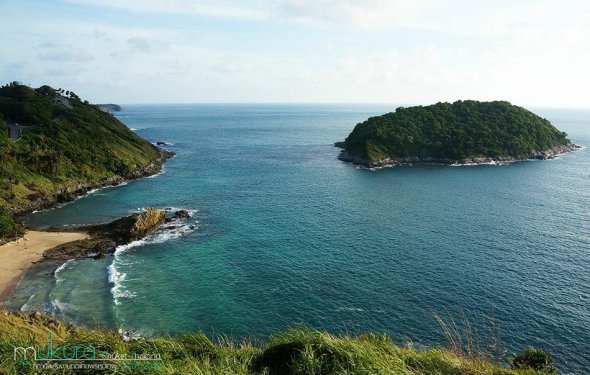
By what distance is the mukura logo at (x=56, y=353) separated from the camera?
14.0m

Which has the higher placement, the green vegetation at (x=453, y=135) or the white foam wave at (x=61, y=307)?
the green vegetation at (x=453, y=135)

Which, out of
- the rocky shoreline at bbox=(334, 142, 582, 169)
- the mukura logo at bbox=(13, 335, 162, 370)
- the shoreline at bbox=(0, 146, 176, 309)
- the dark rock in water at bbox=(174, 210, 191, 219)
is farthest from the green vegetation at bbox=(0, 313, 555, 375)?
the rocky shoreline at bbox=(334, 142, 582, 169)

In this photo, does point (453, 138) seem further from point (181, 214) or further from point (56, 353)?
point (56, 353)

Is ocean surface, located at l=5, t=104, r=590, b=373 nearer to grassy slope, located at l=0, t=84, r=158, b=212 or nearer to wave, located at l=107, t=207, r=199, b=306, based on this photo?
wave, located at l=107, t=207, r=199, b=306

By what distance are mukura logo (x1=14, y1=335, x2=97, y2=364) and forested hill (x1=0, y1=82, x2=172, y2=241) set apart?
75755 mm

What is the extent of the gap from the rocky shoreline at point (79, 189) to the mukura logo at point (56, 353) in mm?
81550

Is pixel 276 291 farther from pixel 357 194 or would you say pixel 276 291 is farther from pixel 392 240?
pixel 357 194

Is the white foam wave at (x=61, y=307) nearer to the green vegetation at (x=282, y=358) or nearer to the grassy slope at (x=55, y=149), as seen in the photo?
the green vegetation at (x=282, y=358)

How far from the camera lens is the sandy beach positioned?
176ft

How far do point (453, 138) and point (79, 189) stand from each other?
13411cm

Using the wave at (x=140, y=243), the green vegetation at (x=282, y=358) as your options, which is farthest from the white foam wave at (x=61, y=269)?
the green vegetation at (x=282, y=358)

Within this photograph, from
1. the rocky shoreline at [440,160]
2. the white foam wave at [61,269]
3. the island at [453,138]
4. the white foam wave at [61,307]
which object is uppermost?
the island at [453,138]

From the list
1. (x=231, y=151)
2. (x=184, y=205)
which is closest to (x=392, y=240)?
(x=184, y=205)

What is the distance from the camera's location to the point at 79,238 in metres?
69.0
